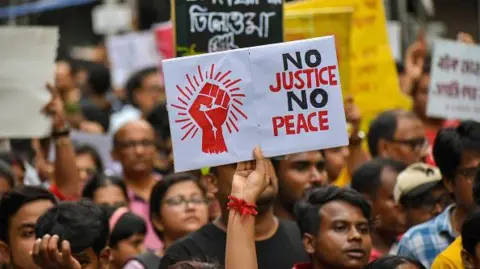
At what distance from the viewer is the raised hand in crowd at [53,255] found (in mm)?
6273

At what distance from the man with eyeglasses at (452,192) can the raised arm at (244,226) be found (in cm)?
149

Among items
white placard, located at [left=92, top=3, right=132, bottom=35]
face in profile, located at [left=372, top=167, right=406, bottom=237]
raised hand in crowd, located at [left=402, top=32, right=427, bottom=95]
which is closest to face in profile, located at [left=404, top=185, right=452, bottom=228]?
face in profile, located at [left=372, top=167, right=406, bottom=237]

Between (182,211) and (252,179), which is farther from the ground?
(252,179)

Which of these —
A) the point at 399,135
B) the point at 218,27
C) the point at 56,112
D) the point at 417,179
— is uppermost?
the point at 218,27

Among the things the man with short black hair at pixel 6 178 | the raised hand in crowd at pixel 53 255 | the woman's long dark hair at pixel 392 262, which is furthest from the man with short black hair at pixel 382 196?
the raised hand in crowd at pixel 53 255

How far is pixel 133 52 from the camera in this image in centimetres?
1653

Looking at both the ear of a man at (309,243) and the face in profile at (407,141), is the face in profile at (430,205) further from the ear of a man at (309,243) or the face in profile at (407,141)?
the face in profile at (407,141)

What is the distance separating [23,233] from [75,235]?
0.68m

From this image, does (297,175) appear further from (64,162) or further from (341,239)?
(64,162)

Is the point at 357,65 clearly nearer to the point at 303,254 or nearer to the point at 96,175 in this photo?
the point at 96,175

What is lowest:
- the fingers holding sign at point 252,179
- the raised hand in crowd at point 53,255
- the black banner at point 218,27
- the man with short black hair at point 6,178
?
the raised hand in crowd at point 53,255

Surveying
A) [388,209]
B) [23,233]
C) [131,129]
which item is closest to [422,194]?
[388,209]

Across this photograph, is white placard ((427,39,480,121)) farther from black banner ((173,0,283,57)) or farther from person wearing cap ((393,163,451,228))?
black banner ((173,0,283,57))

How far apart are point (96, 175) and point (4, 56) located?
0.97 meters
